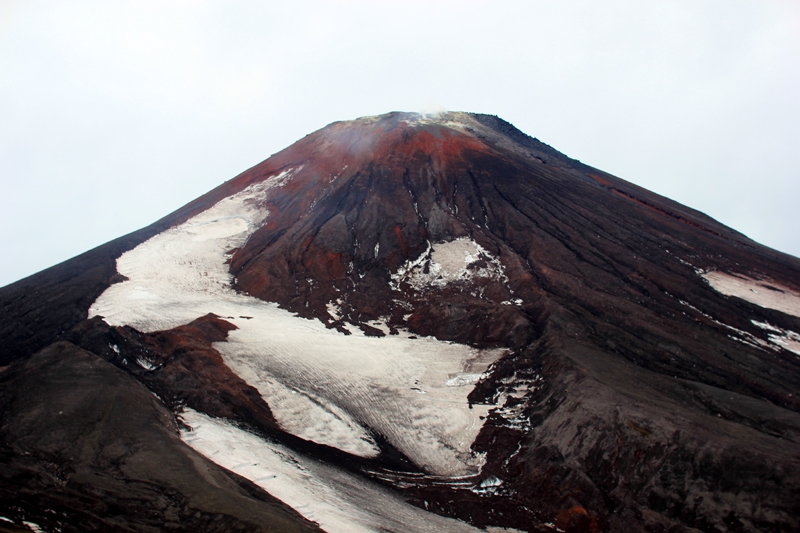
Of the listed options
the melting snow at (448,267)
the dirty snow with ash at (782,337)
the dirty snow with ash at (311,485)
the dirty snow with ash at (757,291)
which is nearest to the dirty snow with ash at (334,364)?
the melting snow at (448,267)

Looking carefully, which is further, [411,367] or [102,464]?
[411,367]

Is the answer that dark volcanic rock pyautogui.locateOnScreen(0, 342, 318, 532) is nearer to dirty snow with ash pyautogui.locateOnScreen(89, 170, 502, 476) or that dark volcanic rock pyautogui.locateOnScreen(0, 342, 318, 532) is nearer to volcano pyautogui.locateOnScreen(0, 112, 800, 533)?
volcano pyautogui.locateOnScreen(0, 112, 800, 533)

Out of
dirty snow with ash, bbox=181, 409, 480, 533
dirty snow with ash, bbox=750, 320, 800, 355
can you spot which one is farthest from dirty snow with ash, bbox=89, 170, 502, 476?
dirty snow with ash, bbox=750, 320, 800, 355

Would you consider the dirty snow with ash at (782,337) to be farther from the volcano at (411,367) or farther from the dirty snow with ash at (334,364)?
the dirty snow with ash at (334,364)

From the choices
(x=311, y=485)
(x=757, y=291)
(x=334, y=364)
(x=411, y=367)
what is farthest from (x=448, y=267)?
(x=311, y=485)

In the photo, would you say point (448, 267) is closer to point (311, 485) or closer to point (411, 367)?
point (411, 367)

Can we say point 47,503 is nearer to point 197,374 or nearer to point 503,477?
point 197,374
